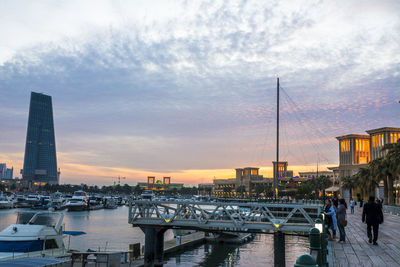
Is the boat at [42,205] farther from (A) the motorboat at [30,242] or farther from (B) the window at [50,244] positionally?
(A) the motorboat at [30,242]

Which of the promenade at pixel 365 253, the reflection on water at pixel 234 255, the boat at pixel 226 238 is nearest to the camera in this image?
the promenade at pixel 365 253

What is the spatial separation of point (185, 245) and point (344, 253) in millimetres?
30409

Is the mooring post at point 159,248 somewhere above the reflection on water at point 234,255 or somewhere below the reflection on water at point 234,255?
above

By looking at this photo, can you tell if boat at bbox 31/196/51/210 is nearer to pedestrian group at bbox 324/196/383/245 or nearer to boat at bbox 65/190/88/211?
boat at bbox 65/190/88/211

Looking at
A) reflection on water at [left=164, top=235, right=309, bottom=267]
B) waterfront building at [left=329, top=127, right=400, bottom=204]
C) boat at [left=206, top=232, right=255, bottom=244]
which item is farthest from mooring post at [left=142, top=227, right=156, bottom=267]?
waterfront building at [left=329, top=127, right=400, bottom=204]

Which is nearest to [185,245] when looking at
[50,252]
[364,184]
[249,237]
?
[249,237]

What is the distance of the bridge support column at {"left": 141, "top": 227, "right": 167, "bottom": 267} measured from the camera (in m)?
26.6

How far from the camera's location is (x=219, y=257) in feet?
126

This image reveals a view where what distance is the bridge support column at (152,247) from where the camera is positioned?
26594mm

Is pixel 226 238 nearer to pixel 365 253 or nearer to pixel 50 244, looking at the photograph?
pixel 50 244

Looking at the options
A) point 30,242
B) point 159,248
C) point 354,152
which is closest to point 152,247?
point 159,248

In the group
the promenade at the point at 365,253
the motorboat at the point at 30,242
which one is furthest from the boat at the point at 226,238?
the promenade at the point at 365,253

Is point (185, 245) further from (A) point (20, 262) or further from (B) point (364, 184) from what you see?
(B) point (364, 184)

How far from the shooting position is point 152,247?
27094 mm
